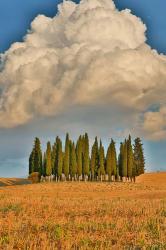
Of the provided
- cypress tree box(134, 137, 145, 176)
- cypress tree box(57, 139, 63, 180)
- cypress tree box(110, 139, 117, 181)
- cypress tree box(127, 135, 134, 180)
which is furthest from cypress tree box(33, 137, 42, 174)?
cypress tree box(134, 137, 145, 176)

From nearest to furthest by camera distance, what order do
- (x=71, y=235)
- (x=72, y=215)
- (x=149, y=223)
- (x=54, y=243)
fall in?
(x=54, y=243) → (x=71, y=235) → (x=149, y=223) → (x=72, y=215)

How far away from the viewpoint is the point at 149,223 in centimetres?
1850

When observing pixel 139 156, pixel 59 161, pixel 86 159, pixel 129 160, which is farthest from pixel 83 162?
pixel 139 156

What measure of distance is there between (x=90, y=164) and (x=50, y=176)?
9805 mm

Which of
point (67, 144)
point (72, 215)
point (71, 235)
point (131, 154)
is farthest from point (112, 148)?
point (71, 235)

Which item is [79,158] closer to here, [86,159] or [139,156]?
[86,159]

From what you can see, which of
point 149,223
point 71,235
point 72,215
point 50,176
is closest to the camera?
point 71,235

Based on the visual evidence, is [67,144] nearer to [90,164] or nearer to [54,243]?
[90,164]

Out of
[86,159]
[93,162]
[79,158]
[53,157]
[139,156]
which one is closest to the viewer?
[79,158]

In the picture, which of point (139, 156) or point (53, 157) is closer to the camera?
point (53, 157)

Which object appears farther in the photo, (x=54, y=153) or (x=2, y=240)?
(x=54, y=153)

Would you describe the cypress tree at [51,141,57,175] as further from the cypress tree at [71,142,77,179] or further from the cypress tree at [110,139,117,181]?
the cypress tree at [110,139,117,181]

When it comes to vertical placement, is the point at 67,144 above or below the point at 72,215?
above

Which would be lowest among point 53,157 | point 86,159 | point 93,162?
point 93,162
